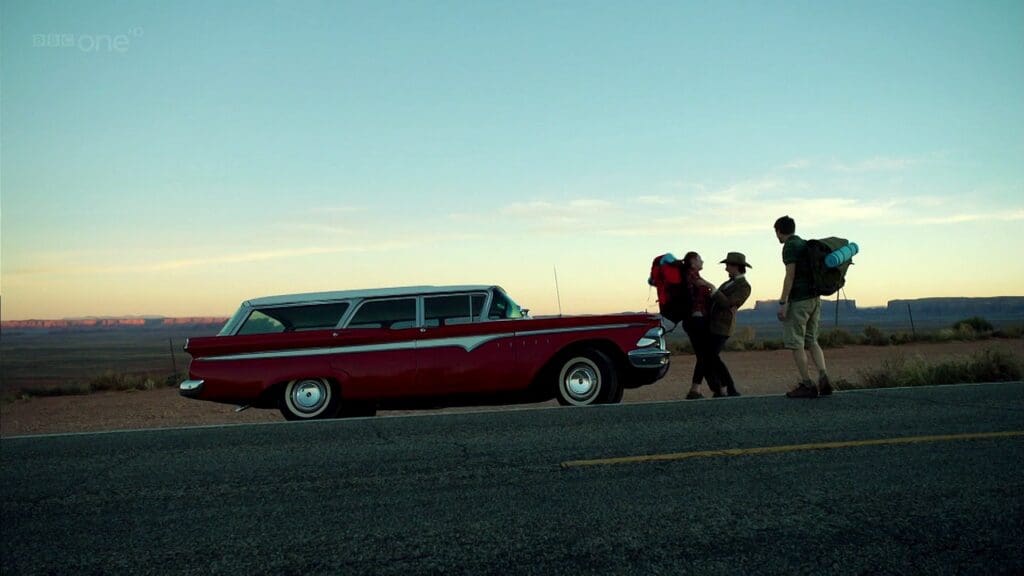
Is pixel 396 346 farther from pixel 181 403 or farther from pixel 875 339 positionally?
pixel 875 339

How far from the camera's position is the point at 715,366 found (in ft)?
A: 34.3

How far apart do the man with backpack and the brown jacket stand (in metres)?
0.98

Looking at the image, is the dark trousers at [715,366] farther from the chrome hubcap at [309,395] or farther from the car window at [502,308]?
the chrome hubcap at [309,395]

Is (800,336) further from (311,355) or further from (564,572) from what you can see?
(564,572)

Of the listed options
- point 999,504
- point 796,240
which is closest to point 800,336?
point 796,240

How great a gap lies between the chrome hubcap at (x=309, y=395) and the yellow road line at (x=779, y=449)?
4.65m

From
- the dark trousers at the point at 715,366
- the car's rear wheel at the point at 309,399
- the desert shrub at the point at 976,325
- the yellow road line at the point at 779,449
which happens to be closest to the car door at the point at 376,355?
the car's rear wheel at the point at 309,399

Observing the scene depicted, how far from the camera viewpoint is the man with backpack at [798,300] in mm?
8969

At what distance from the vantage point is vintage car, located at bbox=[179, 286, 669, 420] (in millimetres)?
9172

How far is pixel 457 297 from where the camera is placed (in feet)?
31.1

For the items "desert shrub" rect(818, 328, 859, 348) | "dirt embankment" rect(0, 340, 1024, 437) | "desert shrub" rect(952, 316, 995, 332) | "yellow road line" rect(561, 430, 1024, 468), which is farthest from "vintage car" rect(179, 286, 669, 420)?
"desert shrub" rect(952, 316, 995, 332)

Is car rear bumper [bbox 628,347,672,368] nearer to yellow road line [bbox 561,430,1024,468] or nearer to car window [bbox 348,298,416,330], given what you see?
car window [bbox 348,298,416,330]

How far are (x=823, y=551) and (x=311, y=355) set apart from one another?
6745 mm

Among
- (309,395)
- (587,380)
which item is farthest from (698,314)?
(309,395)
